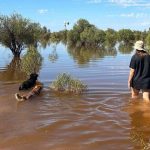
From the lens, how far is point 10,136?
805 centimetres

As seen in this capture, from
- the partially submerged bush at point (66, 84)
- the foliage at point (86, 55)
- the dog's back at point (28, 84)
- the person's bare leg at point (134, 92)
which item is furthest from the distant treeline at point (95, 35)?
the person's bare leg at point (134, 92)

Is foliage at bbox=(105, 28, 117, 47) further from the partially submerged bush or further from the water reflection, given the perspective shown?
the water reflection

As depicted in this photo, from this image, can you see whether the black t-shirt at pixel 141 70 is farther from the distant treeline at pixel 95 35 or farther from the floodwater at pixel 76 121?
the distant treeline at pixel 95 35

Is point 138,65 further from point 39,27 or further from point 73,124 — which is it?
point 39,27

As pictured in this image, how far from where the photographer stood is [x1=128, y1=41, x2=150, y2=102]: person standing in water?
10195 millimetres

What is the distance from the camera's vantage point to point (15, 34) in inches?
1518

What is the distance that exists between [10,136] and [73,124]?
5.69 feet

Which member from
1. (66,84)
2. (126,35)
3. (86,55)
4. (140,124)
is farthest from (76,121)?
(126,35)

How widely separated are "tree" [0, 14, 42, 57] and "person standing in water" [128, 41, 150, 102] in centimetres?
2816

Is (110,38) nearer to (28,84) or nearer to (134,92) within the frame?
(28,84)

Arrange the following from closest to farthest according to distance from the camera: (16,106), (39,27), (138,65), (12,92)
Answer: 1. (138,65)
2. (16,106)
3. (12,92)
4. (39,27)

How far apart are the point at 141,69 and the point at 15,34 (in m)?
29.7

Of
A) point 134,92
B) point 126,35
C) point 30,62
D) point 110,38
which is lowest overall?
point 134,92

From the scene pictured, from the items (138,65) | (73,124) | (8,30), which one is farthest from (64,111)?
(8,30)
